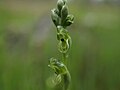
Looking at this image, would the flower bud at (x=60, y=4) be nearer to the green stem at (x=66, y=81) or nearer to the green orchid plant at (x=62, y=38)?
the green orchid plant at (x=62, y=38)

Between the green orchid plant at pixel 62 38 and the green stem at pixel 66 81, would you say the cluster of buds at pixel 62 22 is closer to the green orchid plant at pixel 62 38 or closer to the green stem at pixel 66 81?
the green orchid plant at pixel 62 38

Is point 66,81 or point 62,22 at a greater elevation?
point 62,22

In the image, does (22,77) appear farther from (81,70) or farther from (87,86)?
(81,70)

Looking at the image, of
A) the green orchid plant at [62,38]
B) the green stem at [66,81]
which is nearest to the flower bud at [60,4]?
the green orchid plant at [62,38]

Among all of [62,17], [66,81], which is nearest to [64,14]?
[62,17]

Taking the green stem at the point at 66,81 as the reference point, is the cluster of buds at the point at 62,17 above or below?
above

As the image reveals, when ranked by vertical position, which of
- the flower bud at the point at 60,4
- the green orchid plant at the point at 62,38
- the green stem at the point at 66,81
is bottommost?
the green stem at the point at 66,81

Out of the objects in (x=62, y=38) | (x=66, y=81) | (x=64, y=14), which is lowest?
(x=66, y=81)

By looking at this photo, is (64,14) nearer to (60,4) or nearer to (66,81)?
(60,4)

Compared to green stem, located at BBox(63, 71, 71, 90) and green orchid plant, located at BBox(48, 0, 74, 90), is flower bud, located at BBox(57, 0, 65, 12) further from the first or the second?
green stem, located at BBox(63, 71, 71, 90)
